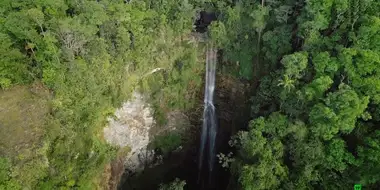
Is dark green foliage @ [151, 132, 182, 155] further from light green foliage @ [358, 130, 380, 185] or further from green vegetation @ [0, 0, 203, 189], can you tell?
light green foliage @ [358, 130, 380, 185]

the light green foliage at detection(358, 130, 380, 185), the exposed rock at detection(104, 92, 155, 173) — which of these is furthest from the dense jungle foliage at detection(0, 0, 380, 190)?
the exposed rock at detection(104, 92, 155, 173)

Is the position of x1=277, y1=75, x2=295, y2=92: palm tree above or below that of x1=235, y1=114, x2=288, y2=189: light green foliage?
above

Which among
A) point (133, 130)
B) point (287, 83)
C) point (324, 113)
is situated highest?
point (287, 83)

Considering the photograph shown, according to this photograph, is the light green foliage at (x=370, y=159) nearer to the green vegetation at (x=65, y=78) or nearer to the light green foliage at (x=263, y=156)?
the light green foliage at (x=263, y=156)

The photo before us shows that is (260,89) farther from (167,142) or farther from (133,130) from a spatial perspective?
(133,130)

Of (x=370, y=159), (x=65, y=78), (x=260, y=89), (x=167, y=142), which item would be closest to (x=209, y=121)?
(x=167, y=142)

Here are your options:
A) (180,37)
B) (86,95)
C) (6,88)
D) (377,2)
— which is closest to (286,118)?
(377,2)

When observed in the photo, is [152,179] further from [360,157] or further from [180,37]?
[360,157]
